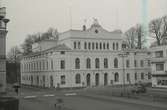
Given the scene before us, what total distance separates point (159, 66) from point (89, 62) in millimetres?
19601

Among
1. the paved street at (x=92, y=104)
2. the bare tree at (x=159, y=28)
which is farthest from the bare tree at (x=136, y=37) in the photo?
the paved street at (x=92, y=104)

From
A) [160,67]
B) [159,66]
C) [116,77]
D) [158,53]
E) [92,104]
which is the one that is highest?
[158,53]

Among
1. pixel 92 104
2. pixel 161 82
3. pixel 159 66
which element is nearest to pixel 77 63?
pixel 159 66

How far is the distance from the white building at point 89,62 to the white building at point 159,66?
12.5 metres

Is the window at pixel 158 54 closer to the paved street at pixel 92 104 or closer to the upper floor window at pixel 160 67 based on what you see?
the upper floor window at pixel 160 67

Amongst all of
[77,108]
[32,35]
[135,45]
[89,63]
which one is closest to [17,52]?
[32,35]

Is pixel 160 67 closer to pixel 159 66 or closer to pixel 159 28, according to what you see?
pixel 159 66

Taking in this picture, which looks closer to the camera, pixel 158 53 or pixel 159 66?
pixel 159 66

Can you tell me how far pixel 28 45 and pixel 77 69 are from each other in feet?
188

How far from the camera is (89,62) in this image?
81.8 meters

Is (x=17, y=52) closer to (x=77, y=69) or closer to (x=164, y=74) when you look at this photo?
(x=77, y=69)

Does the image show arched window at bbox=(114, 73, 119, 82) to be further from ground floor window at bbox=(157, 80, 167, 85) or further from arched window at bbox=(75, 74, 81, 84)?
ground floor window at bbox=(157, 80, 167, 85)

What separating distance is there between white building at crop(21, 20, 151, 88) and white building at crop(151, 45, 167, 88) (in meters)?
12.5

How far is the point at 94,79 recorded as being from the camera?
81.7 metres
